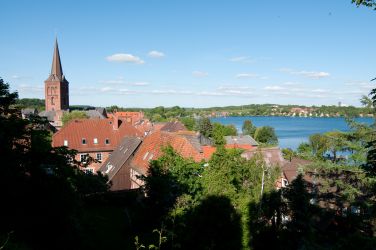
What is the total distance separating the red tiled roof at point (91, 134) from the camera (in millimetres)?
42750

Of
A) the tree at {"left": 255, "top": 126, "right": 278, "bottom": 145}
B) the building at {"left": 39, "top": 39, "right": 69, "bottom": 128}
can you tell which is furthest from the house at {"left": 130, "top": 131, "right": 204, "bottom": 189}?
the building at {"left": 39, "top": 39, "right": 69, "bottom": 128}

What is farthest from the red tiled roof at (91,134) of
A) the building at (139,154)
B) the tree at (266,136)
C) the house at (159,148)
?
the tree at (266,136)

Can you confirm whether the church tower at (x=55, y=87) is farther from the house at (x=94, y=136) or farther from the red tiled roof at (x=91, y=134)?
the house at (x=94, y=136)

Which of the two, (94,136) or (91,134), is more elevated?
(91,134)

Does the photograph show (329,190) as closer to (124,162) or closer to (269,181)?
(269,181)

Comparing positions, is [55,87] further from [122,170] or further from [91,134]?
[122,170]

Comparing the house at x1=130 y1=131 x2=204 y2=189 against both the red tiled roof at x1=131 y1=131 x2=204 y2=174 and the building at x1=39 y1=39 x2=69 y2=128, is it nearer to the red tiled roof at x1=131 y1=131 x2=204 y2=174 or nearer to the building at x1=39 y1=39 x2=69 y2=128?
the red tiled roof at x1=131 y1=131 x2=204 y2=174

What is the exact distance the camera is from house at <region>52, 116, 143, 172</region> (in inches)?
1681

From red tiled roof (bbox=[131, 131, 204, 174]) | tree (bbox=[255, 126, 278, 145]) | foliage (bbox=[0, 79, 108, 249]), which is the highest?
foliage (bbox=[0, 79, 108, 249])

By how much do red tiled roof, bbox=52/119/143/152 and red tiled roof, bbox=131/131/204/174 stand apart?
16.1 metres

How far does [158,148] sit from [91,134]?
885 inches

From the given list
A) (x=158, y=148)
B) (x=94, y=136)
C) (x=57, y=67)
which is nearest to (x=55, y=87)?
(x=57, y=67)

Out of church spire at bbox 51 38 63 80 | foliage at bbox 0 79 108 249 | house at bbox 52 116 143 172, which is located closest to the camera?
foliage at bbox 0 79 108 249

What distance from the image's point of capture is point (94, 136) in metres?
44.2
